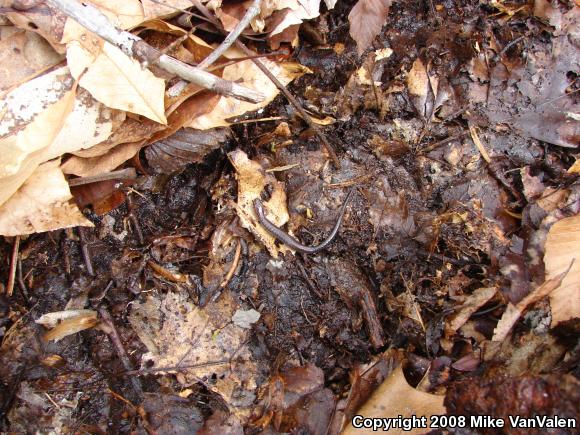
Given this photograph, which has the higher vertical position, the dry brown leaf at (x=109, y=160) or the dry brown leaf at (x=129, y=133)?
the dry brown leaf at (x=129, y=133)

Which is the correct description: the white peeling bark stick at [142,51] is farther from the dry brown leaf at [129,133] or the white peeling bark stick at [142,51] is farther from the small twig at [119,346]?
the small twig at [119,346]

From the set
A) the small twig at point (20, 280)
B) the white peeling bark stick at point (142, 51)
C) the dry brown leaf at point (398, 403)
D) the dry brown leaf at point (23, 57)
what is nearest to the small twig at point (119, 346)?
the small twig at point (20, 280)

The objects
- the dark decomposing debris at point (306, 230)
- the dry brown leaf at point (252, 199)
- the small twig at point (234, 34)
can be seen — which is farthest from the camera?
the dry brown leaf at point (252, 199)

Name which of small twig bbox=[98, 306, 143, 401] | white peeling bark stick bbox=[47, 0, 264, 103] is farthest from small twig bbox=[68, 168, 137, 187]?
small twig bbox=[98, 306, 143, 401]

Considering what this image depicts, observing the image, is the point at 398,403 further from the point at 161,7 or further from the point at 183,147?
the point at 161,7

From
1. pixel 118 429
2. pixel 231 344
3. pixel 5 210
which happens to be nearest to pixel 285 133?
pixel 231 344

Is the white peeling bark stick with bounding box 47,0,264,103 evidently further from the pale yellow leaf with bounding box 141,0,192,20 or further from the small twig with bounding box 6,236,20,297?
the small twig with bounding box 6,236,20,297
